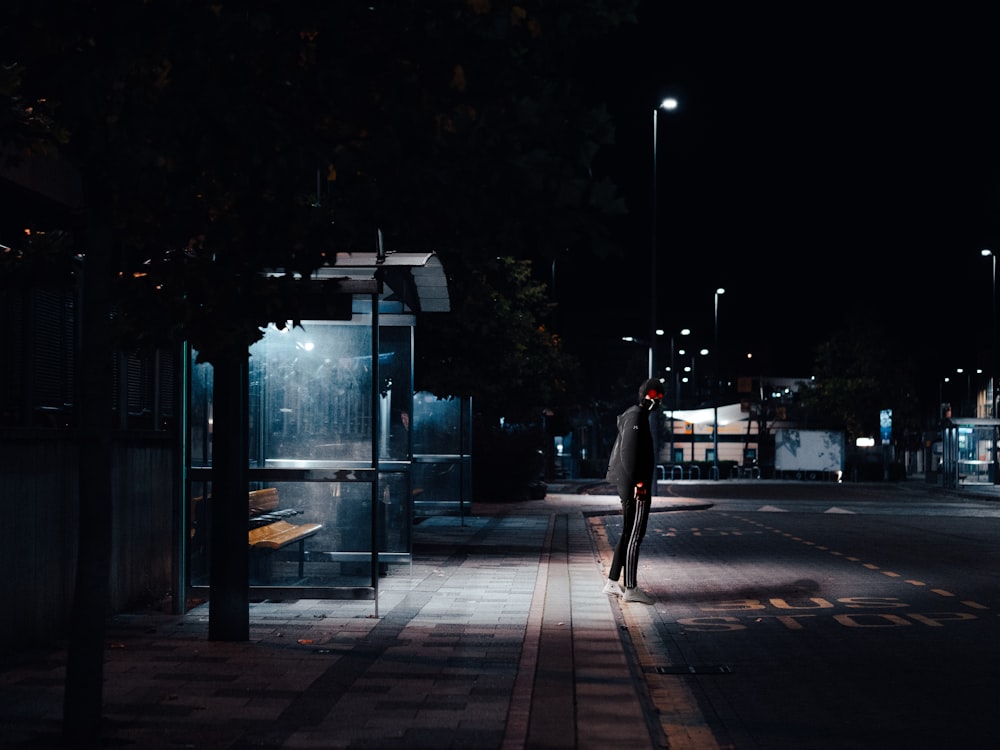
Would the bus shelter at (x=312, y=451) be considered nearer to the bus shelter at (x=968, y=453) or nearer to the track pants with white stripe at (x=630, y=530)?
the track pants with white stripe at (x=630, y=530)

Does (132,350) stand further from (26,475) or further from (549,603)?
(549,603)

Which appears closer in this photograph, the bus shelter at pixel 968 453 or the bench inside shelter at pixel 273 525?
the bench inside shelter at pixel 273 525

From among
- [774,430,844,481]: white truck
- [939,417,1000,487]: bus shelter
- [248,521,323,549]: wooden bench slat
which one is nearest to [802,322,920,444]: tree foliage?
[774,430,844,481]: white truck

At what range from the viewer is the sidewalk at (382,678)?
7480 mm

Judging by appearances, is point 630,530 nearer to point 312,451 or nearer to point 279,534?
point 312,451

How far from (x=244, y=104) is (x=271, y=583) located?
25.4ft

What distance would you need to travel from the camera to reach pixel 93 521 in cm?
718

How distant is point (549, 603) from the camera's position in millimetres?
14148

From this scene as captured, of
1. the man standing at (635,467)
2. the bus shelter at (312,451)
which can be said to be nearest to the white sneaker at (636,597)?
the man standing at (635,467)

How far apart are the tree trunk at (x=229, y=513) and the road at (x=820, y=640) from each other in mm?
2821

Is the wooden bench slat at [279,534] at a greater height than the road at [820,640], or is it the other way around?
the wooden bench slat at [279,534]

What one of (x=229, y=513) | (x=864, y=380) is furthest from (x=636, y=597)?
(x=864, y=380)

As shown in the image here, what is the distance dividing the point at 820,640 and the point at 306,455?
5055 millimetres

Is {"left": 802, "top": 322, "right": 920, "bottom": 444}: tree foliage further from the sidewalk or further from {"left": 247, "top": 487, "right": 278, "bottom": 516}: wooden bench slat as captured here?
{"left": 247, "top": 487, "right": 278, "bottom": 516}: wooden bench slat
